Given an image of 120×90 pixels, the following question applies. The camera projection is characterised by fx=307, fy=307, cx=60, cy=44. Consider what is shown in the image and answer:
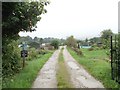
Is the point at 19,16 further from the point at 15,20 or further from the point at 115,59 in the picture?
the point at 115,59

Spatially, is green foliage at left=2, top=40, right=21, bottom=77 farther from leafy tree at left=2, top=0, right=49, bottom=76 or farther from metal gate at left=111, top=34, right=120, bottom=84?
metal gate at left=111, top=34, right=120, bottom=84

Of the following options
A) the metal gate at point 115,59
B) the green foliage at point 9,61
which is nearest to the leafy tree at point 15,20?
the green foliage at point 9,61

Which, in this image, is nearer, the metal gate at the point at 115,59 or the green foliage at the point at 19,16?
the metal gate at the point at 115,59

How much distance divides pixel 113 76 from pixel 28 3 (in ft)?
20.5

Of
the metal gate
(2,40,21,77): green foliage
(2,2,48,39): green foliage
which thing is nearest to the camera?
the metal gate

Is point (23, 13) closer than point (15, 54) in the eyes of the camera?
Yes

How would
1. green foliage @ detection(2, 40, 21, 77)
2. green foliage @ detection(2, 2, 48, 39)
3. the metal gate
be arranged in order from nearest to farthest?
the metal gate → green foliage @ detection(2, 2, 48, 39) → green foliage @ detection(2, 40, 21, 77)

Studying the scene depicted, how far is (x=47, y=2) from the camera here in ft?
59.5

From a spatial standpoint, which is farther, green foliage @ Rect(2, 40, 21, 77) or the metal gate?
green foliage @ Rect(2, 40, 21, 77)

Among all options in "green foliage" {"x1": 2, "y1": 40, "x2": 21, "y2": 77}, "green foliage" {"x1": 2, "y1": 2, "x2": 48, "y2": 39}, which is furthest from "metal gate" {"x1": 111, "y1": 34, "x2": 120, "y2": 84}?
"green foliage" {"x1": 2, "y1": 40, "x2": 21, "y2": 77}

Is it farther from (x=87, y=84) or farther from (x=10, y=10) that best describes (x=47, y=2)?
(x=87, y=84)

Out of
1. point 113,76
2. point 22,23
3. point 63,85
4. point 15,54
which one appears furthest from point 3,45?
point 113,76

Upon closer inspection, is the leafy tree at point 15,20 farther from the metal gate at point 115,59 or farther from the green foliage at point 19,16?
the metal gate at point 115,59

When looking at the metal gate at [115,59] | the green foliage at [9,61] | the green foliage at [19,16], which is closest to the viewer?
the metal gate at [115,59]
